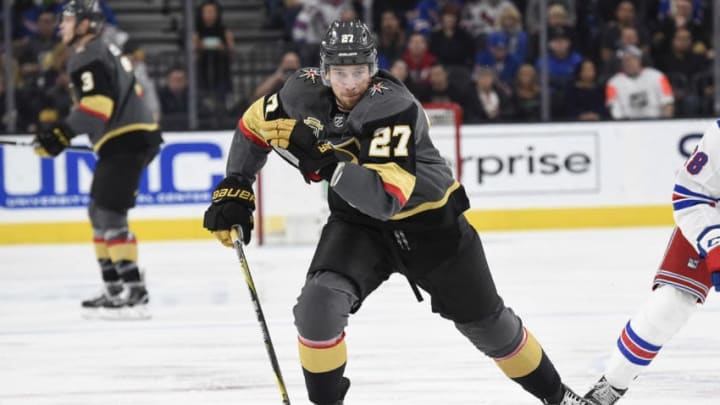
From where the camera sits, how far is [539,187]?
9.75 metres

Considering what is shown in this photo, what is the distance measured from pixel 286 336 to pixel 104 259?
1.20 meters

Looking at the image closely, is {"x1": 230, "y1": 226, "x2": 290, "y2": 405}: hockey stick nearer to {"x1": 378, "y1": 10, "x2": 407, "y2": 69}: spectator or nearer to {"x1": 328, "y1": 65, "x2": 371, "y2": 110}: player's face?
{"x1": 328, "y1": 65, "x2": 371, "y2": 110}: player's face

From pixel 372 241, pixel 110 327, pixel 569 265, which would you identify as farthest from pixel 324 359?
pixel 569 265

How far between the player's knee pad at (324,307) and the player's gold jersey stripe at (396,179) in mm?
321

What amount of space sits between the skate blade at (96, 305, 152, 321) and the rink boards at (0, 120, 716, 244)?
3044mm

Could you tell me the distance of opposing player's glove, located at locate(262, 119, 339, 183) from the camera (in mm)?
3334

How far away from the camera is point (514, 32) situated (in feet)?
34.7

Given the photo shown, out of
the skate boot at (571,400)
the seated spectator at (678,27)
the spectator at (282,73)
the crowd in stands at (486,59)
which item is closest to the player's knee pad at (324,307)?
the skate boot at (571,400)

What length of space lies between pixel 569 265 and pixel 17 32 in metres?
4.77

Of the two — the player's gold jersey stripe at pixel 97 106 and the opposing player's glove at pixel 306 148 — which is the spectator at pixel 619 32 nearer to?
the player's gold jersey stripe at pixel 97 106

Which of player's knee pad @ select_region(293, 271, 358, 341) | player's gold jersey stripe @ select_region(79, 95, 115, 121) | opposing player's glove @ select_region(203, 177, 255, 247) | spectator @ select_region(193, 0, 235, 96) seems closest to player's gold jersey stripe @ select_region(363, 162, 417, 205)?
player's knee pad @ select_region(293, 271, 358, 341)

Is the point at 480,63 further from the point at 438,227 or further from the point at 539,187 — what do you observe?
the point at 438,227

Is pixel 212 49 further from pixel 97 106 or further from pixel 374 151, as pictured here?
pixel 374 151

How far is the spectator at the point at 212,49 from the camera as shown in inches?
399
